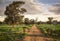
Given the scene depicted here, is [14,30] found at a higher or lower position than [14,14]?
lower

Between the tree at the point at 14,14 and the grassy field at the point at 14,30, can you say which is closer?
the grassy field at the point at 14,30

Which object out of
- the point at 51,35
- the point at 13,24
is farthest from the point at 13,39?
the point at 51,35

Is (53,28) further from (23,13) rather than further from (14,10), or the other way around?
(14,10)

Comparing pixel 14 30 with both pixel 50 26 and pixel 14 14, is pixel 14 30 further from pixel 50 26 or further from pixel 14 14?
pixel 50 26

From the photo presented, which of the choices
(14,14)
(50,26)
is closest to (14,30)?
(14,14)

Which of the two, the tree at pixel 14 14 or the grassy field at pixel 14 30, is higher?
the tree at pixel 14 14

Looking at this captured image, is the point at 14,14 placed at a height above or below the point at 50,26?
above

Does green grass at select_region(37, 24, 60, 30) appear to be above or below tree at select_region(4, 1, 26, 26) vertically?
below

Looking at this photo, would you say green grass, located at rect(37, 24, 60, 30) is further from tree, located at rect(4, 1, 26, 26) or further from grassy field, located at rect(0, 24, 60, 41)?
tree, located at rect(4, 1, 26, 26)

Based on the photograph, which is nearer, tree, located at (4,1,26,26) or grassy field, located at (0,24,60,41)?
grassy field, located at (0,24,60,41)

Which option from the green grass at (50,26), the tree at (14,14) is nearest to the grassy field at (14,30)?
the green grass at (50,26)

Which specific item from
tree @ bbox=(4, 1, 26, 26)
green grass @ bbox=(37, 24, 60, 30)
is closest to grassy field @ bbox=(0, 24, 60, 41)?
green grass @ bbox=(37, 24, 60, 30)

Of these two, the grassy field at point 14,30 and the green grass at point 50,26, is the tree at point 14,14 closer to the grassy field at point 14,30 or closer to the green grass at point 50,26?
the grassy field at point 14,30

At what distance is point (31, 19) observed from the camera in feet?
16.2
